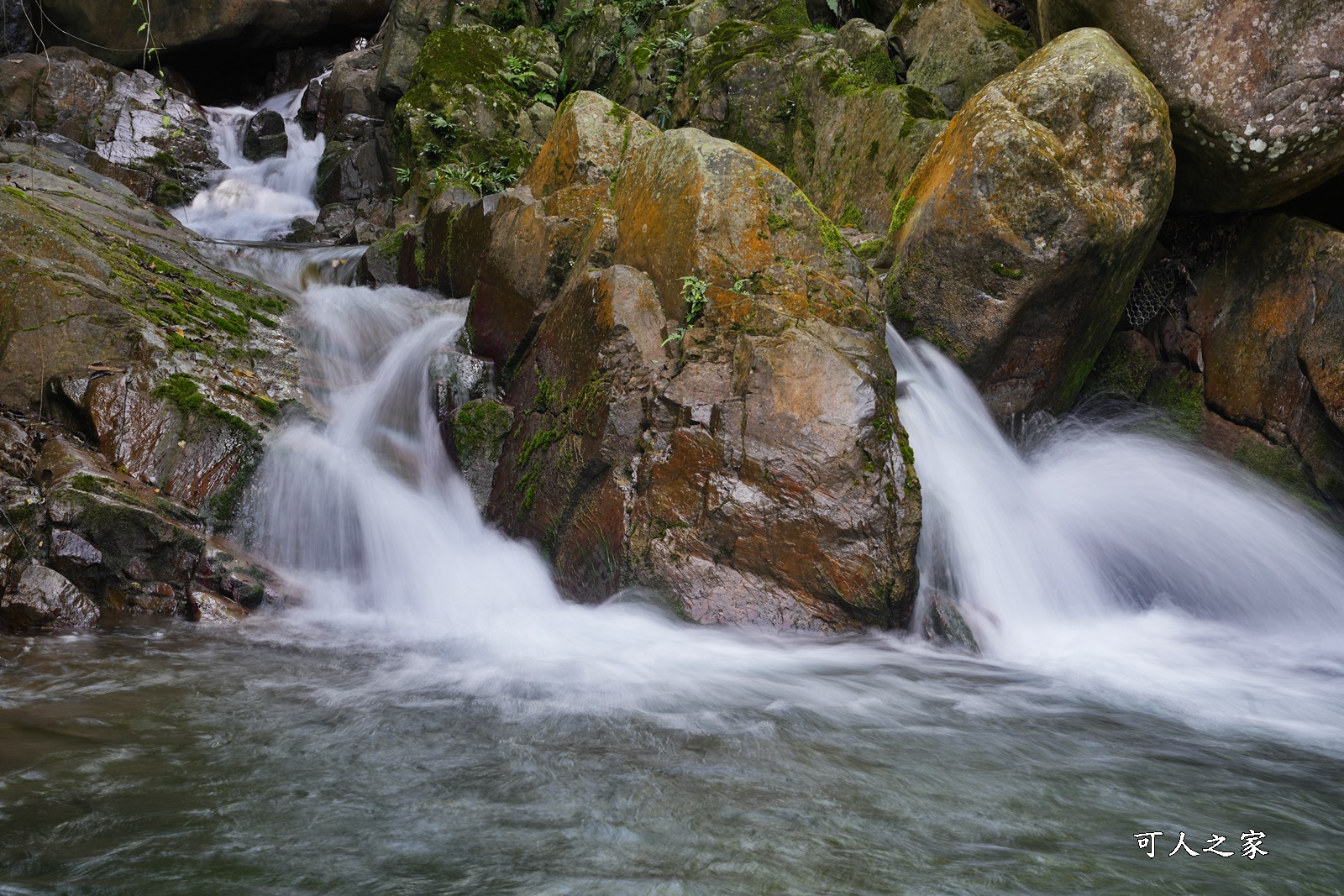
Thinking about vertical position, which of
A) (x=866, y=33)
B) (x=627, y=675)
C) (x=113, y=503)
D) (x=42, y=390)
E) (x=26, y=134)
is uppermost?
(x=866, y=33)

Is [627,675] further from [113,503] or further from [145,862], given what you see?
[113,503]

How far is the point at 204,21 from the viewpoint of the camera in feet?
60.9

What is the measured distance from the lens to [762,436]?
5449mm

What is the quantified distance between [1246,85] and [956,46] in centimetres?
431

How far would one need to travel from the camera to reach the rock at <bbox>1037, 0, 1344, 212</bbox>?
6297 mm

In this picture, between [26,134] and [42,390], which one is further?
[26,134]

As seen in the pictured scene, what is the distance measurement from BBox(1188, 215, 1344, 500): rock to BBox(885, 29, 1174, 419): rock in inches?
41.9

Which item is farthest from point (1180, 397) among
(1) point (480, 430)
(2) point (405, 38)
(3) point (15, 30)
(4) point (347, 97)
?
(3) point (15, 30)

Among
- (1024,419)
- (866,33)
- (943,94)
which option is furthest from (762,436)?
(866,33)

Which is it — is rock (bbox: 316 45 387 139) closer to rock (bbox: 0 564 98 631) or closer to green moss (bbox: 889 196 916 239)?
green moss (bbox: 889 196 916 239)

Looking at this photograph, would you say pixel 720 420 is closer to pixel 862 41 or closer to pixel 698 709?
pixel 698 709

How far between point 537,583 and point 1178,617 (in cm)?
473

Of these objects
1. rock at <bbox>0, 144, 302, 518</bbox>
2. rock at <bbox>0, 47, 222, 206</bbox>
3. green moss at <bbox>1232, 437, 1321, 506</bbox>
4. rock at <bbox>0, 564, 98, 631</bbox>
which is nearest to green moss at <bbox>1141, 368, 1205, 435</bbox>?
green moss at <bbox>1232, 437, 1321, 506</bbox>

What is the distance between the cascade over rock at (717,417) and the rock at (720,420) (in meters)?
0.01
